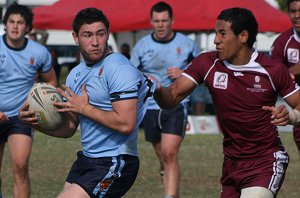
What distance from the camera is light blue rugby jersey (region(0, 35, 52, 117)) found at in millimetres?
9828

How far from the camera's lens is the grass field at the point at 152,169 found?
11766 mm

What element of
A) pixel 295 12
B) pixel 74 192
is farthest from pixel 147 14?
pixel 74 192

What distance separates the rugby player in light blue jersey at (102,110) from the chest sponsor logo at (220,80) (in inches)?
24.3

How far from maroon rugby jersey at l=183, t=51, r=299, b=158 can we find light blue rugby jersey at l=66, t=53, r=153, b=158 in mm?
705

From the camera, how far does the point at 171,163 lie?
431 inches

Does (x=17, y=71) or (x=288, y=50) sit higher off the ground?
(x=288, y=50)

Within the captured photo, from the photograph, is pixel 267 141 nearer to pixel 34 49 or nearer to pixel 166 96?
pixel 166 96

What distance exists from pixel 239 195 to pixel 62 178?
584 centimetres

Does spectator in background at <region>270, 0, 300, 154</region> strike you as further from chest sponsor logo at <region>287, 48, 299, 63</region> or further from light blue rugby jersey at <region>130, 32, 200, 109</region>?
light blue rugby jersey at <region>130, 32, 200, 109</region>

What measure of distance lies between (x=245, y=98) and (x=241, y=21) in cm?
61

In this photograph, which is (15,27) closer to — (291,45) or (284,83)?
(291,45)

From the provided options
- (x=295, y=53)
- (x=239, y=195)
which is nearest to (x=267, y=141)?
(x=239, y=195)

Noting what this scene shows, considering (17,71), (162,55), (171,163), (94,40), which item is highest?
A: (94,40)

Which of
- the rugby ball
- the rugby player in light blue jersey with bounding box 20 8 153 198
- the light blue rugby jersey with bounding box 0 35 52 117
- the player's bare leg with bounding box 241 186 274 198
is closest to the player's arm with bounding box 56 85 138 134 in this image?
the rugby player in light blue jersey with bounding box 20 8 153 198
